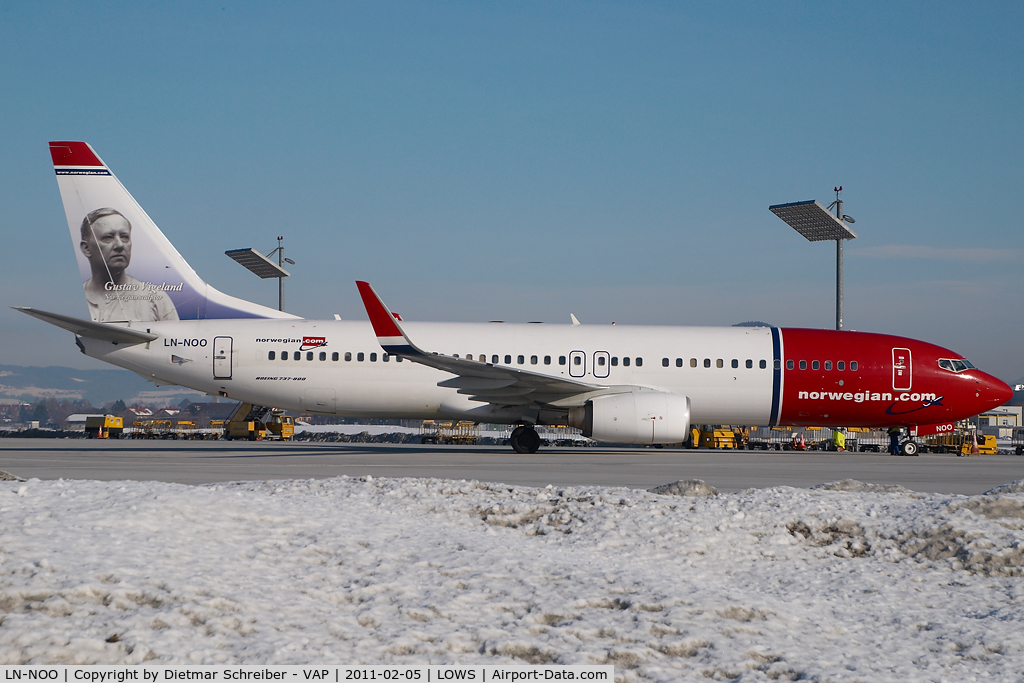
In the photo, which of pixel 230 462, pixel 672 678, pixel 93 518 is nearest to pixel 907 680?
pixel 672 678

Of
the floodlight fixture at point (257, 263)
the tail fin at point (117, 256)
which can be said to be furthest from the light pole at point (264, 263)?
the tail fin at point (117, 256)

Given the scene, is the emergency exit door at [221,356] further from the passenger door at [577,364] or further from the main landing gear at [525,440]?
the passenger door at [577,364]

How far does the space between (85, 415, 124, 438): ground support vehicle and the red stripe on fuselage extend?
33408 millimetres

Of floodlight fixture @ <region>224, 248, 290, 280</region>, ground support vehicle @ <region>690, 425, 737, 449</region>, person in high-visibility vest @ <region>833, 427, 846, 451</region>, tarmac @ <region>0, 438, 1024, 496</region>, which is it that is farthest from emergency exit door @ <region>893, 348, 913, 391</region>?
floodlight fixture @ <region>224, 248, 290, 280</region>

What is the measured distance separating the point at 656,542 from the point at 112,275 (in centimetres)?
1907

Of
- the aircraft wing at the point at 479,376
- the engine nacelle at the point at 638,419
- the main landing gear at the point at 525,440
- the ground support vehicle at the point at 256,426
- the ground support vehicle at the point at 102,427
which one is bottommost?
the ground support vehicle at the point at 102,427

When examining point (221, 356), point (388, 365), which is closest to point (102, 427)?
point (221, 356)

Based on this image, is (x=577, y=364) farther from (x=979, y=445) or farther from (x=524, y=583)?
(x=979, y=445)

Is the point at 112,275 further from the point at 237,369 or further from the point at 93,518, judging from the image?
the point at 93,518

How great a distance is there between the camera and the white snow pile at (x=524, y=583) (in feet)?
10.7

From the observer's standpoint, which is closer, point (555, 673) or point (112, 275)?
point (555, 673)

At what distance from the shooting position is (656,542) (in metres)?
5.44

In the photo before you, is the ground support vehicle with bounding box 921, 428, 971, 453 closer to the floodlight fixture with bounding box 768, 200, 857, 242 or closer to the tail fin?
the floodlight fixture with bounding box 768, 200, 857, 242

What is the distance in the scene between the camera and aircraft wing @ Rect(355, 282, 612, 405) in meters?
Answer: 17.6
